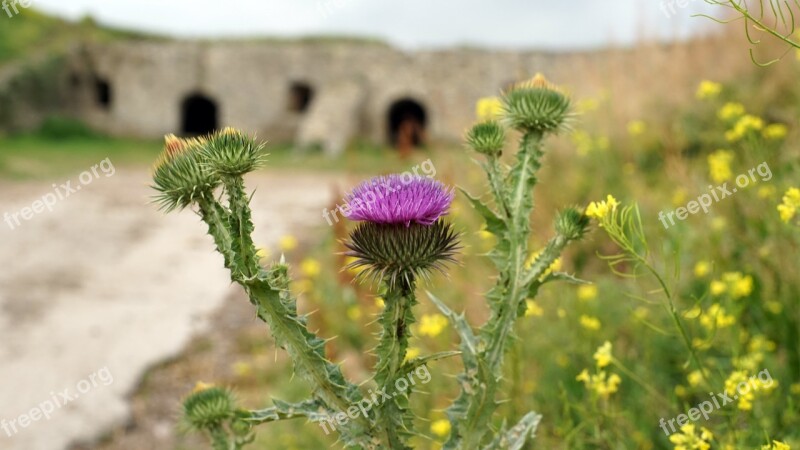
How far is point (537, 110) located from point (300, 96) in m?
24.8

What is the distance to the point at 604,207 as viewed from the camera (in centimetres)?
184

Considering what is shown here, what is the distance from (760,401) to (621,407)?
78 cm

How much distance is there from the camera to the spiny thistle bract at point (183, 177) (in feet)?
5.19

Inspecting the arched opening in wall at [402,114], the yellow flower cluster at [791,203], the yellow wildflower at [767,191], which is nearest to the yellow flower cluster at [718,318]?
the yellow flower cluster at [791,203]

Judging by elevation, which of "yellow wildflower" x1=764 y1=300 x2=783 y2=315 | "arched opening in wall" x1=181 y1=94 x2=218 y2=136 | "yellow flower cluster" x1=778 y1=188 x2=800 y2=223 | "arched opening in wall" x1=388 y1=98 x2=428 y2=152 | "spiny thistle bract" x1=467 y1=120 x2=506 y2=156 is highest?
"arched opening in wall" x1=181 y1=94 x2=218 y2=136

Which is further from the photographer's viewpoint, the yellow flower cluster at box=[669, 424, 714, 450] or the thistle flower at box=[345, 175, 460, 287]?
the yellow flower cluster at box=[669, 424, 714, 450]

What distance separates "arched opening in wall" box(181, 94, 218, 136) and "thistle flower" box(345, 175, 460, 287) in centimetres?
2668

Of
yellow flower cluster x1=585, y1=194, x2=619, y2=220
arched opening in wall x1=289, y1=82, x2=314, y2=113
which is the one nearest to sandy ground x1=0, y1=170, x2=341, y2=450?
yellow flower cluster x1=585, y1=194, x2=619, y2=220

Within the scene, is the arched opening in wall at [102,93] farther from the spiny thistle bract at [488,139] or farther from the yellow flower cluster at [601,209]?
the yellow flower cluster at [601,209]

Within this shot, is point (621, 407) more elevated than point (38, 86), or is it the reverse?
point (38, 86)

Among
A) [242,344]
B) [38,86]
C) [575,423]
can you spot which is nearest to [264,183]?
[242,344]

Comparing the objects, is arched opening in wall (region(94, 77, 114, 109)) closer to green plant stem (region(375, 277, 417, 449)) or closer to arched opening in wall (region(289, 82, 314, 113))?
arched opening in wall (region(289, 82, 314, 113))

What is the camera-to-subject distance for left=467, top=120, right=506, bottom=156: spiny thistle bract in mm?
1965

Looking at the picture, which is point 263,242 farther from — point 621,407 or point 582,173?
point 621,407
